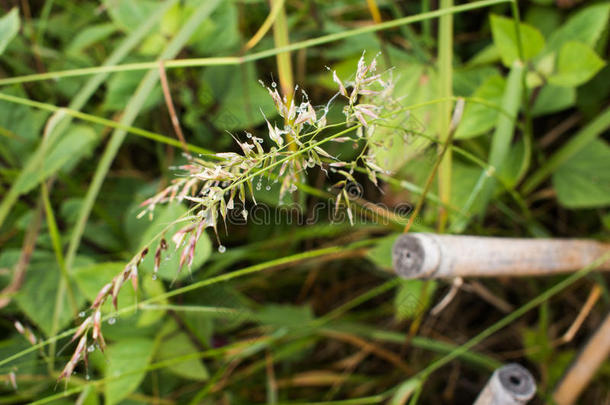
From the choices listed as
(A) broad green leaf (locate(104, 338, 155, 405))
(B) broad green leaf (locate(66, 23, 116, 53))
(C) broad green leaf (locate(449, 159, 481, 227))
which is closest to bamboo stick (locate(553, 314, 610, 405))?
(C) broad green leaf (locate(449, 159, 481, 227))

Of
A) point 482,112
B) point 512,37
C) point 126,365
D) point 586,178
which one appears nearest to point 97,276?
point 126,365

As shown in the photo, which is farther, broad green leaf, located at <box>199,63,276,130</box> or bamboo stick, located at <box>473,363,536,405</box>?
broad green leaf, located at <box>199,63,276,130</box>

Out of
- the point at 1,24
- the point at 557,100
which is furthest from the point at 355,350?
the point at 1,24

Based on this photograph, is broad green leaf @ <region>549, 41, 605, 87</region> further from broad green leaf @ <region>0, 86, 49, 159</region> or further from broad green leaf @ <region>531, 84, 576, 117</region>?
broad green leaf @ <region>0, 86, 49, 159</region>

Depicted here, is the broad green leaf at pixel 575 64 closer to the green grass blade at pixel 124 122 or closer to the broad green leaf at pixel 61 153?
the green grass blade at pixel 124 122

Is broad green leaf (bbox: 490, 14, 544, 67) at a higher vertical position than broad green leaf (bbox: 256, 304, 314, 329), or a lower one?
higher

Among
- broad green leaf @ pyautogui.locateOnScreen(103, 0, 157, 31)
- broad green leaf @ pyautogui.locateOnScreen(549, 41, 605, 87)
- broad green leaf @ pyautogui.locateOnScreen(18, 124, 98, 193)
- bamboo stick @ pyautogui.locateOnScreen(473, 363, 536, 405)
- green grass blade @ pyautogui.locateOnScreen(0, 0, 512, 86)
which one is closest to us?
bamboo stick @ pyautogui.locateOnScreen(473, 363, 536, 405)
